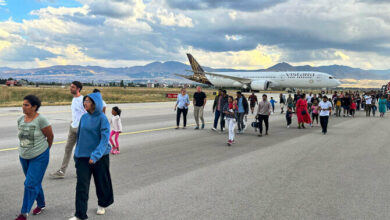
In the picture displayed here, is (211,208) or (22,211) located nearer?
(22,211)

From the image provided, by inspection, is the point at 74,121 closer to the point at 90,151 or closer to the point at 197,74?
the point at 90,151

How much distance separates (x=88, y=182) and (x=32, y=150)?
853 millimetres

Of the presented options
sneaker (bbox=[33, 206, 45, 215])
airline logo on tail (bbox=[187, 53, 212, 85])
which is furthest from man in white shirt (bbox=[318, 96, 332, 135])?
airline logo on tail (bbox=[187, 53, 212, 85])

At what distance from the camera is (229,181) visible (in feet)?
21.7

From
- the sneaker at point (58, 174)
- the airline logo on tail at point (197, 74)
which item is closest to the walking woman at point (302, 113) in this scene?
the sneaker at point (58, 174)

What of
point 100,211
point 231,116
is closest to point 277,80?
point 231,116

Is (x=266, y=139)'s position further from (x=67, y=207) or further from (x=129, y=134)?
(x=67, y=207)

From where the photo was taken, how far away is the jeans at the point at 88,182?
177 inches

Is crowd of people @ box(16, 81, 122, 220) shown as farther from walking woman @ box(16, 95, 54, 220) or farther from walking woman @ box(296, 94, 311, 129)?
walking woman @ box(296, 94, 311, 129)

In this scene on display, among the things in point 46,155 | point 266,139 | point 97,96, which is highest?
point 97,96

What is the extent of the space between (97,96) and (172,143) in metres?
6.72

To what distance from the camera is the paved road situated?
197 inches

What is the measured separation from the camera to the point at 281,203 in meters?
5.38

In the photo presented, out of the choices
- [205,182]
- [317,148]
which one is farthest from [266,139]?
[205,182]
